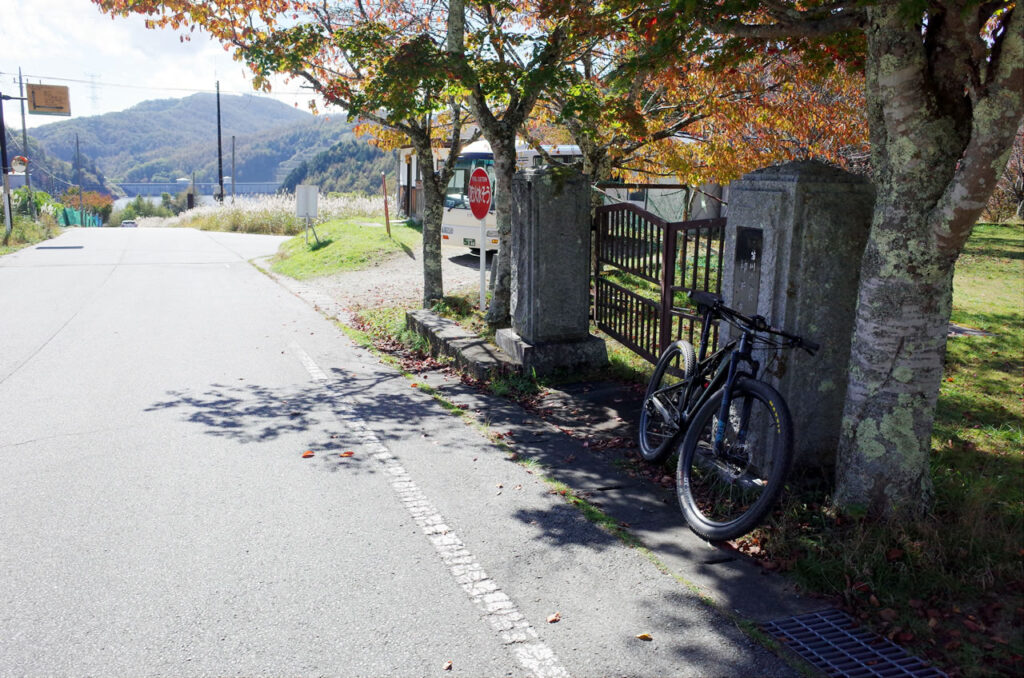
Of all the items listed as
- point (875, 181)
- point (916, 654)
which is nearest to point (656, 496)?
point (916, 654)

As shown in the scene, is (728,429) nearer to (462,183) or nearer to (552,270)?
(552,270)

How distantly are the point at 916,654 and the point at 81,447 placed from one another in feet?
18.9

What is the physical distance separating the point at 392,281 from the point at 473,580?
13.4 metres

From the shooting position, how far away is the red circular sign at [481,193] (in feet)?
37.8

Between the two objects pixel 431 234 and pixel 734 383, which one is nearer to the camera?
pixel 734 383

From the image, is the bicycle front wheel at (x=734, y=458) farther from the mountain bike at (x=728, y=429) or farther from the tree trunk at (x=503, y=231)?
the tree trunk at (x=503, y=231)

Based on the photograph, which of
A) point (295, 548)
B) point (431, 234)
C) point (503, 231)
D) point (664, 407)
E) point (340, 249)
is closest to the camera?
point (295, 548)

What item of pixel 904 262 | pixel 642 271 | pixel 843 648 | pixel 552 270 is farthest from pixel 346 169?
pixel 843 648

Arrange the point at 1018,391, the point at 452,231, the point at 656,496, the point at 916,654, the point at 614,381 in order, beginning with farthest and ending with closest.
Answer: the point at 452,231 → the point at 614,381 → the point at 1018,391 → the point at 656,496 → the point at 916,654

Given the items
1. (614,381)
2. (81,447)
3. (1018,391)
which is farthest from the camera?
(614,381)

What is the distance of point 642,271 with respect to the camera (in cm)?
763

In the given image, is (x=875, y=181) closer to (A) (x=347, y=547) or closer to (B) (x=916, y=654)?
(B) (x=916, y=654)

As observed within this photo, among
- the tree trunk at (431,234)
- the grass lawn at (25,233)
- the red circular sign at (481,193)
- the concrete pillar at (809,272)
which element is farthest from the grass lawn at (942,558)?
the grass lawn at (25,233)

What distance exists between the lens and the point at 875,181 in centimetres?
445
